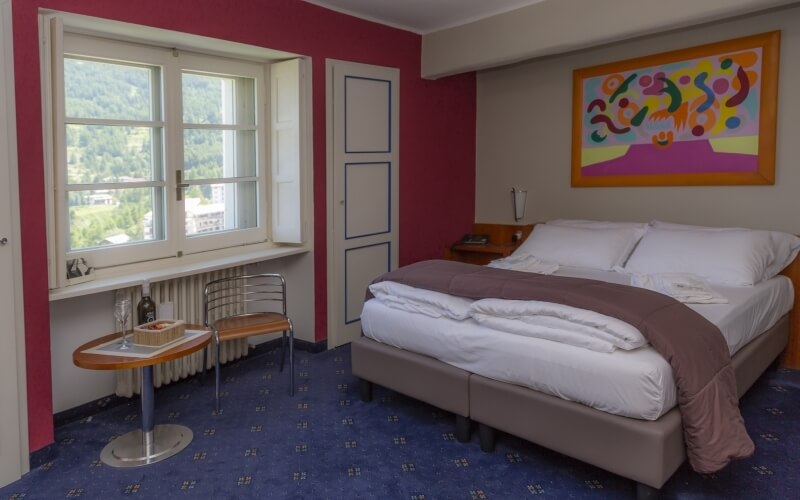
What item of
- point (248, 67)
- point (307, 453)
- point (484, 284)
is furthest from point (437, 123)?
point (307, 453)

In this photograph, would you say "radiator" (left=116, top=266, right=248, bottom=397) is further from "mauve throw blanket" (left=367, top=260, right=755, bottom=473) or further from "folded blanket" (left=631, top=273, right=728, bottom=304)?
"folded blanket" (left=631, top=273, right=728, bottom=304)

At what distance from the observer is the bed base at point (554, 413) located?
83.9 inches

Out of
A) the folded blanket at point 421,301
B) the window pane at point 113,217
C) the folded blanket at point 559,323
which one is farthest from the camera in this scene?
the window pane at point 113,217

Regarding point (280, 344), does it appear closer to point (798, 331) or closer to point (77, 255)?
point (77, 255)

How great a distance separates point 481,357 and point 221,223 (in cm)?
203

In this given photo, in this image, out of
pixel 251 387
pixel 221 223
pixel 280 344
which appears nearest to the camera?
pixel 251 387

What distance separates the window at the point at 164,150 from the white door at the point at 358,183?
0.30 metres

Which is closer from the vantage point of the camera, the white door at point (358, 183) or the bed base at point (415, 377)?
the bed base at point (415, 377)

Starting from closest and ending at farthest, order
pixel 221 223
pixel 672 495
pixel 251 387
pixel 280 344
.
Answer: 1. pixel 672 495
2. pixel 251 387
3. pixel 221 223
4. pixel 280 344

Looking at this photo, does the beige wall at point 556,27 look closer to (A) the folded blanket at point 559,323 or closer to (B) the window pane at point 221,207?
(B) the window pane at point 221,207

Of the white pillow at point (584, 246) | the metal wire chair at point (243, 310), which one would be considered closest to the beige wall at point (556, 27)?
the white pillow at point (584, 246)

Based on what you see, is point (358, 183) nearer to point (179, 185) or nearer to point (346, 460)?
point (179, 185)

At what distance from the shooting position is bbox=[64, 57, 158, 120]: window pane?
298cm

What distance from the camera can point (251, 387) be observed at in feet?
11.5
